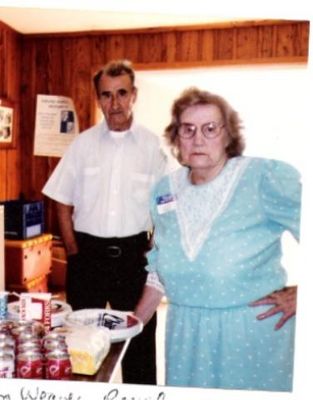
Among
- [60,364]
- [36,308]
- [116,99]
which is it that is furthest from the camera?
[116,99]

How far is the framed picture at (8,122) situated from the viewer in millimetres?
1012

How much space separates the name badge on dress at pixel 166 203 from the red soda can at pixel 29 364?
360 mm

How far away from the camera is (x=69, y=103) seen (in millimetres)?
1008

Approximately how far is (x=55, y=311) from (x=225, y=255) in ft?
1.11

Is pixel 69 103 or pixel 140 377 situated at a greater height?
pixel 69 103

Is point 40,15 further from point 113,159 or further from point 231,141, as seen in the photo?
point 231,141

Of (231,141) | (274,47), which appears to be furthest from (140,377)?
(274,47)

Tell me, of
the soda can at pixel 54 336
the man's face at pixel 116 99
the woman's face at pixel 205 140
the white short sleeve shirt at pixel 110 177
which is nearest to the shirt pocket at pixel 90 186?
the white short sleeve shirt at pixel 110 177

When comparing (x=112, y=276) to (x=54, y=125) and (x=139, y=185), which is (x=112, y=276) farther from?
(x=54, y=125)

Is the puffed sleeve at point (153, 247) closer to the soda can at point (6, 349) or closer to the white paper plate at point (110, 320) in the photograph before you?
the white paper plate at point (110, 320)

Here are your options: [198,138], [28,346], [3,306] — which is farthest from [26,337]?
[198,138]

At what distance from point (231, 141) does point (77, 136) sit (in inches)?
12.4

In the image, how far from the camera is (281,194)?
92cm

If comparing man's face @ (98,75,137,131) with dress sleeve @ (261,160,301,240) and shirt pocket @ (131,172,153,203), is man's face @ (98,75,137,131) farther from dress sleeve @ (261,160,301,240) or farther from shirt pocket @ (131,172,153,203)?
dress sleeve @ (261,160,301,240)
